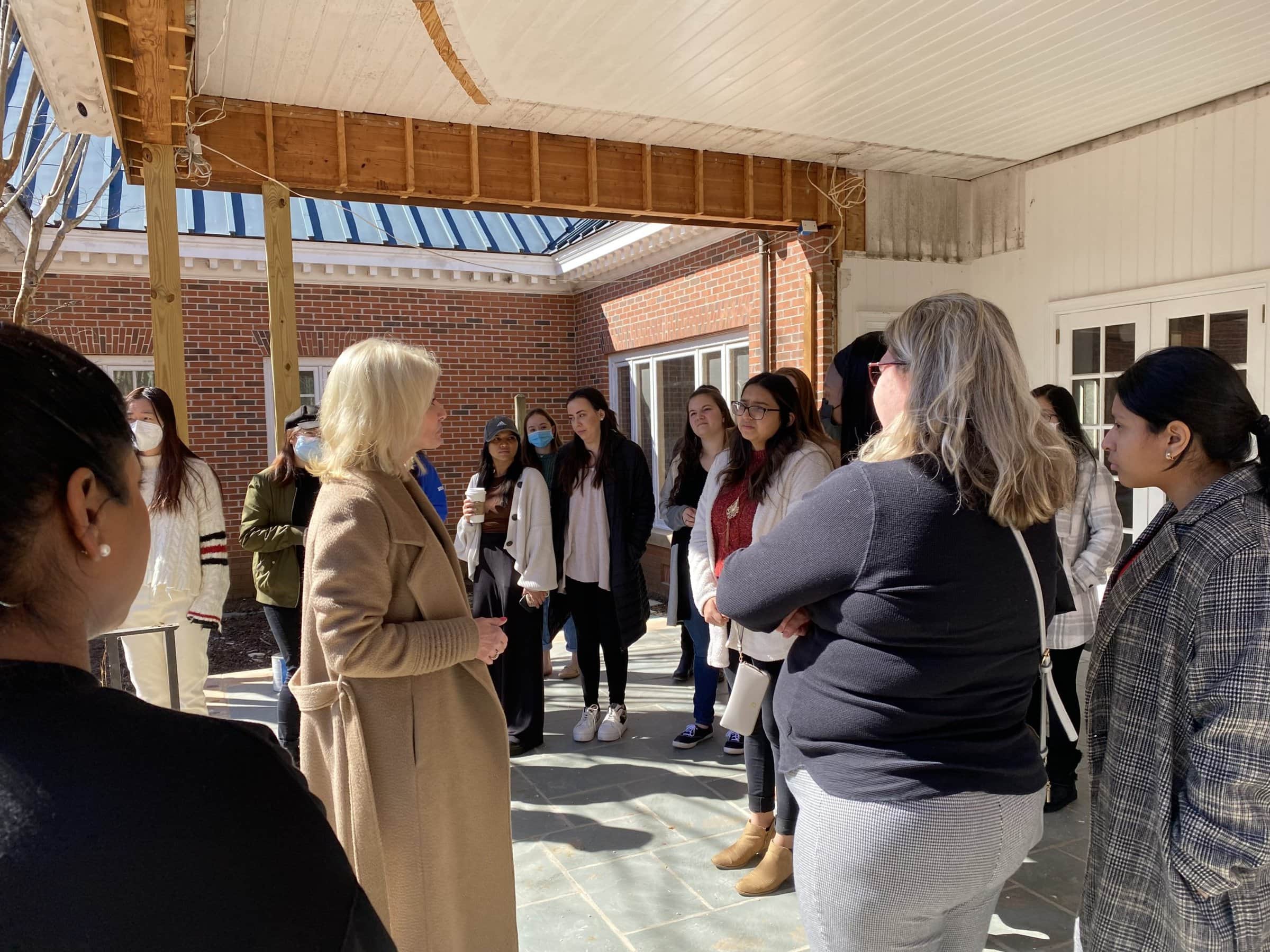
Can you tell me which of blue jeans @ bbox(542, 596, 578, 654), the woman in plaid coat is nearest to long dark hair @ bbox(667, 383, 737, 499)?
blue jeans @ bbox(542, 596, 578, 654)

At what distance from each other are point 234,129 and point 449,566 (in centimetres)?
419

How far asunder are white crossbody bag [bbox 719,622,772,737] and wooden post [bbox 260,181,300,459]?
3407 millimetres

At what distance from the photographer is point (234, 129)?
5133mm

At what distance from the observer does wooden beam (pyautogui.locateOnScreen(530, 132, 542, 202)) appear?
582 cm

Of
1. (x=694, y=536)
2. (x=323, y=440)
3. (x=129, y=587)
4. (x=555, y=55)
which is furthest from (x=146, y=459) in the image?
(x=129, y=587)

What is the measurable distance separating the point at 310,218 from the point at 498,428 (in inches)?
285

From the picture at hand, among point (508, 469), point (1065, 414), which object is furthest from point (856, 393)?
point (508, 469)

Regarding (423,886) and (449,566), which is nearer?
(423,886)

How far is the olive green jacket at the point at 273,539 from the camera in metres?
4.29

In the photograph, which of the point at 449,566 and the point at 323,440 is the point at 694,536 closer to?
the point at 449,566

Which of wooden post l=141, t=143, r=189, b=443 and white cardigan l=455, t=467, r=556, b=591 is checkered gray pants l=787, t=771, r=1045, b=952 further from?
wooden post l=141, t=143, r=189, b=443

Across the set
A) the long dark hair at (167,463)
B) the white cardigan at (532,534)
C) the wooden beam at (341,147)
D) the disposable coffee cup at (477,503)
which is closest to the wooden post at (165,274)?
the long dark hair at (167,463)

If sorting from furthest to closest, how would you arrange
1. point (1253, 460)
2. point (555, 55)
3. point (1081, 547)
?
point (555, 55) → point (1081, 547) → point (1253, 460)

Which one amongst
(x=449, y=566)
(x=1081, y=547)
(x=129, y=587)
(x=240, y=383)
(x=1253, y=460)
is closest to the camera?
(x=129, y=587)
